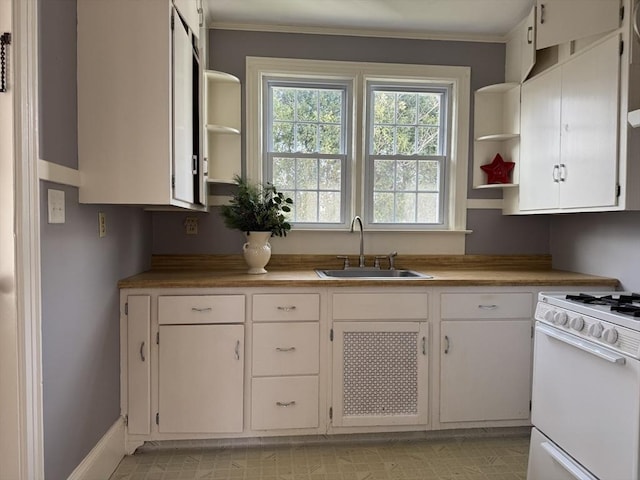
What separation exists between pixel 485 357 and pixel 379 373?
0.62 m

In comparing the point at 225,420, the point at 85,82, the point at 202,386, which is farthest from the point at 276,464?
the point at 85,82

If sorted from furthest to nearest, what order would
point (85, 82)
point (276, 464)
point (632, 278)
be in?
point (632, 278)
point (276, 464)
point (85, 82)

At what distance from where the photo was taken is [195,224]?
288 cm

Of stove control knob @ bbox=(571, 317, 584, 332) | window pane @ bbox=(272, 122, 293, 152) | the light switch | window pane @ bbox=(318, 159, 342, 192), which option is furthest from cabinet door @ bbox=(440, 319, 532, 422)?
the light switch

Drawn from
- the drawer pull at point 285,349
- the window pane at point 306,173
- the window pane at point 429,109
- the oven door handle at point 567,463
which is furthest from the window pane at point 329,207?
the oven door handle at point 567,463

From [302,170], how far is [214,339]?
4.42 ft

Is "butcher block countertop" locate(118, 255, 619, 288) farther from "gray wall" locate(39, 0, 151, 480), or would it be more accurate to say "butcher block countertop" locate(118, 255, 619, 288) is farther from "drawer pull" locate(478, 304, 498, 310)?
"gray wall" locate(39, 0, 151, 480)

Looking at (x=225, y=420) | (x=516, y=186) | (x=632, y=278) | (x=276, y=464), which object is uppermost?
(x=516, y=186)

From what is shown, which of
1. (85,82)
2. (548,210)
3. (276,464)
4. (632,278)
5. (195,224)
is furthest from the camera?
(195,224)

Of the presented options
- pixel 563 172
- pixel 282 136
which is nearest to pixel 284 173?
pixel 282 136

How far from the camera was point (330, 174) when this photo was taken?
3057mm

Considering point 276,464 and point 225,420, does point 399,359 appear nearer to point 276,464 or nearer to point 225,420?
point 276,464

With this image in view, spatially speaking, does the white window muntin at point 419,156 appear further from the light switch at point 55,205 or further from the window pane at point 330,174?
the light switch at point 55,205

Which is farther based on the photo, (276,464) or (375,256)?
(375,256)
